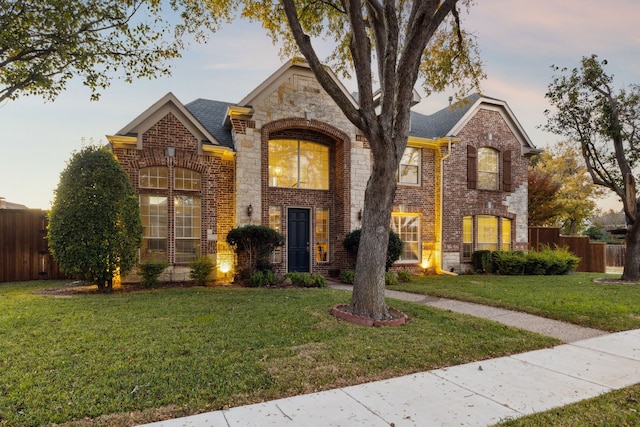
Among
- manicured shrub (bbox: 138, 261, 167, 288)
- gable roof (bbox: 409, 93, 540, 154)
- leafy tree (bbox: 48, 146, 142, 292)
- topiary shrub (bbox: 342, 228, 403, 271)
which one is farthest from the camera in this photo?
gable roof (bbox: 409, 93, 540, 154)

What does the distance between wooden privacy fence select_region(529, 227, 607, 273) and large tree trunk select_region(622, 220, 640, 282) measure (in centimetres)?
562

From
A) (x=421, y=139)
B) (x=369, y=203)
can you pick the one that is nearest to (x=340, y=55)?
(x=369, y=203)

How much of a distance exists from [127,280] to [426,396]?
9.65 m

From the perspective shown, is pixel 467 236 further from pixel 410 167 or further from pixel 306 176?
pixel 306 176

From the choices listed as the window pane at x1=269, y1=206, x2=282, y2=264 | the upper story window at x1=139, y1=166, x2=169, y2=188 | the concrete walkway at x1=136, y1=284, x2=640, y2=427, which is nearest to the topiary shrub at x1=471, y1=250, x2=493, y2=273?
the window pane at x1=269, y1=206, x2=282, y2=264

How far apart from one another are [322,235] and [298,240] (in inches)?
36.9

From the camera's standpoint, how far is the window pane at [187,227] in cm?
1141

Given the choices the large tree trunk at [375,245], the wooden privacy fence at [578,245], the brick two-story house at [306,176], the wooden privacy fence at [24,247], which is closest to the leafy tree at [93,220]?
the brick two-story house at [306,176]

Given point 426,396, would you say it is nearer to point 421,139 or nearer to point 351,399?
point 351,399

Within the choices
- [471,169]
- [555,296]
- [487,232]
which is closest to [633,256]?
[487,232]

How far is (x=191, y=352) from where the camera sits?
4.55m

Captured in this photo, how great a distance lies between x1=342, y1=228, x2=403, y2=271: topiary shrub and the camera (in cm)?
1206

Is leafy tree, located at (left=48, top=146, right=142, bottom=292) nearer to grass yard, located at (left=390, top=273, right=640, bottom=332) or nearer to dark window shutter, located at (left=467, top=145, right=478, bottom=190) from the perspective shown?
grass yard, located at (left=390, top=273, right=640, bottom=332)

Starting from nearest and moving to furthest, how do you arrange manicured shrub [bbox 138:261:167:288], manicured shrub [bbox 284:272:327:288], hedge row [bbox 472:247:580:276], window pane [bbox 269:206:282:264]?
manicured shrub [bbox 138:261:167:288] < manicured shrub [bbox 284:272:327:288] < window pane [bbox 269:206:282:264] < hedge row [bbox 472:247:580:276]
